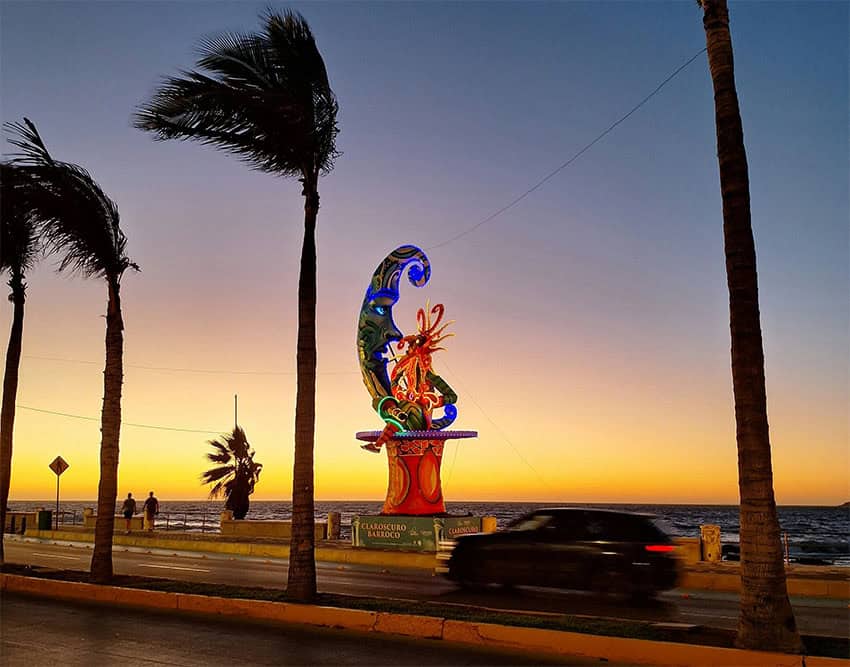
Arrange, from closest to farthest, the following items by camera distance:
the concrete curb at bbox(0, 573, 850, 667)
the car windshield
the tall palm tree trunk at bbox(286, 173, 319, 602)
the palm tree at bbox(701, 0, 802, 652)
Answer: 1. the concrete curb at bbox(0, 573, 850, 667)
2. the palm tree at bbox(701, 0, 802, 652)
3. the tall palm tree trunk at bbox(286, 173, 319, 602)
4. the car windshield

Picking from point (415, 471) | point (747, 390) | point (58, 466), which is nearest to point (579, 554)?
point (747, 390)

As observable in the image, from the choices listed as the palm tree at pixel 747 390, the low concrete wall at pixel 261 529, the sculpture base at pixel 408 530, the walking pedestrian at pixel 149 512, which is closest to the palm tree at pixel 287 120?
the palm tree at pixel 747 390

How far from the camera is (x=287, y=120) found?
558 inches

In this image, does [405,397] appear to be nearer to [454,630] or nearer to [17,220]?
[17,220]

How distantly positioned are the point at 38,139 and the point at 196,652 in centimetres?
1065

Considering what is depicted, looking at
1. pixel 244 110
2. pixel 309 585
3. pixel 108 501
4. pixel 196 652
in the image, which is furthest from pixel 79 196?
pixel 196 652

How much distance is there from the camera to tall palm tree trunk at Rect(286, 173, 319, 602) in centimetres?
1364

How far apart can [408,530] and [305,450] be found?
13127 mm

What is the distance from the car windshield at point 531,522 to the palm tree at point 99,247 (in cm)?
772

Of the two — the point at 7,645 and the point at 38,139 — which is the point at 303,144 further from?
the point at 7,645

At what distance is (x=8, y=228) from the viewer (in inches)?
804

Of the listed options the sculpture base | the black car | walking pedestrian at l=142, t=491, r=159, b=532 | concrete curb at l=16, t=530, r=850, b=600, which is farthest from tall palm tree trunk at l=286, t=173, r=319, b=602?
walking pedestrian at l=142, t=491, r=159, b=532

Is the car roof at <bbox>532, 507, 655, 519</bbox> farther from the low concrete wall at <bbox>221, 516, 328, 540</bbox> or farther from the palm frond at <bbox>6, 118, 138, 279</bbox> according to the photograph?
the low concrete wall at <bbox>221, 516, 328, 540</bbox>

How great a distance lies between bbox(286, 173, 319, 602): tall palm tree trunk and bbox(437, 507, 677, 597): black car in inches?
158
